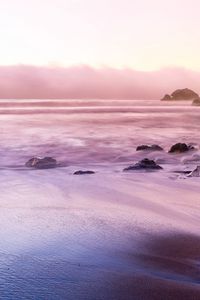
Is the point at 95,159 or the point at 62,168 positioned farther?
the point at 95,159

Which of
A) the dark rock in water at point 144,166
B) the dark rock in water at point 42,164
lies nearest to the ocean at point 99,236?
the dark rock in water at point 144,166

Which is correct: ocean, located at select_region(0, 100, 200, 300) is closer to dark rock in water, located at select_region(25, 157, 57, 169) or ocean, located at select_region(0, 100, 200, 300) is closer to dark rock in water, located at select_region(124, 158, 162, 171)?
dark rock in water, located at select_region(124, 158, 162, 171)

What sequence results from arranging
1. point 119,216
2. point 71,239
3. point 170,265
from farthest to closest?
point 119,216 → point 71,239 → point 170,265

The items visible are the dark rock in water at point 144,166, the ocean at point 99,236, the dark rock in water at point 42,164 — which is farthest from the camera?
the dark rock in water at point 42,164

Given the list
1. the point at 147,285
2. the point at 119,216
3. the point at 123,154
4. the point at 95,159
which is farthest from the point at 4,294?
the point at 123,154

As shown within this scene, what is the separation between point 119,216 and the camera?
20.6ft

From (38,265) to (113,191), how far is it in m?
3.93

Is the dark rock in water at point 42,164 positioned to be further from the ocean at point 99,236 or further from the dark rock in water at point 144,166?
the dark rock in water at point 144,166

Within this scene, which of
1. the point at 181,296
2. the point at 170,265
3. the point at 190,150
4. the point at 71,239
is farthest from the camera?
the point at 190,150

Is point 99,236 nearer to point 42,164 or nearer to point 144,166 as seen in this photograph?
point 144,166

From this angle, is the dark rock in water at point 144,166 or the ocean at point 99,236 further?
the dark rock in water at point 144,166

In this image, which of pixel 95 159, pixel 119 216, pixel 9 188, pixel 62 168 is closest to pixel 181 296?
pixel 119 216

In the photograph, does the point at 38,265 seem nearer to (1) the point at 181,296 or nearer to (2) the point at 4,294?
(2) the point at 4,294

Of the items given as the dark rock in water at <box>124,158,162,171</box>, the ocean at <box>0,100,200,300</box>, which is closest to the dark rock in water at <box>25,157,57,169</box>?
the ocean at <box>0,100,200,300</box>
